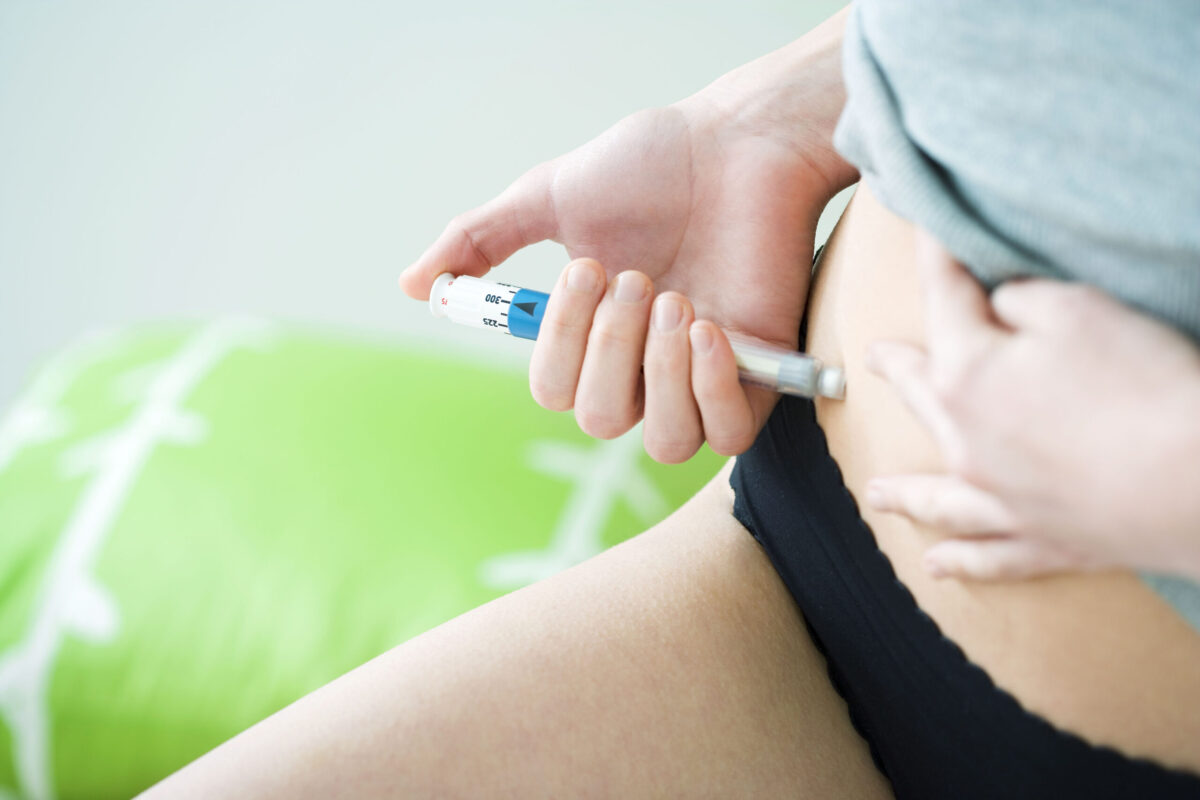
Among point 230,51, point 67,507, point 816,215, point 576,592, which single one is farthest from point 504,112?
point 576,592

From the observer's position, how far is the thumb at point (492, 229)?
27.7 inches

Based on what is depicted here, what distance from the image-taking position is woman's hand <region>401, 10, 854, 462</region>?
1.96 ft

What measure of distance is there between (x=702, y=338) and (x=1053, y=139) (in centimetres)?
25

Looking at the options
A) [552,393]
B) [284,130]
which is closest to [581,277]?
[552,393]

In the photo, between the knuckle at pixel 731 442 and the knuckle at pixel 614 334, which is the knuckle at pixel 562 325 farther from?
the knuckle at pixel 731 442

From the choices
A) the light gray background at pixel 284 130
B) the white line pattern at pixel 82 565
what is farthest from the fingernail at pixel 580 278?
the light gray background at pixel 284 130

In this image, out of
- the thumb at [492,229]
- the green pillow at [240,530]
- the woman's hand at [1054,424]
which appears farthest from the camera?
the green pillow at [240,530]

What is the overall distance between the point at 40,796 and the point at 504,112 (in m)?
1.24

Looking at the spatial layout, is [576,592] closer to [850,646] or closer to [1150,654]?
[850,646]

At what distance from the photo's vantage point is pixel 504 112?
5.33 ft

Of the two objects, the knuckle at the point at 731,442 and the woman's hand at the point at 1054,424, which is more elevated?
the woman's hand at the point at 1054,424

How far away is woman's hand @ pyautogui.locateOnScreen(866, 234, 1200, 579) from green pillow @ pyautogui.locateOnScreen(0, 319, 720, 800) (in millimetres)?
720

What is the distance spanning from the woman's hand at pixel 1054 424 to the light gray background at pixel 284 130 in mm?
1267

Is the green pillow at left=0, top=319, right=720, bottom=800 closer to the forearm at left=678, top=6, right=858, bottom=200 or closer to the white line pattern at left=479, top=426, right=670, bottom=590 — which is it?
the white line pattern at left=479, top=426, right=670, bottom=590
